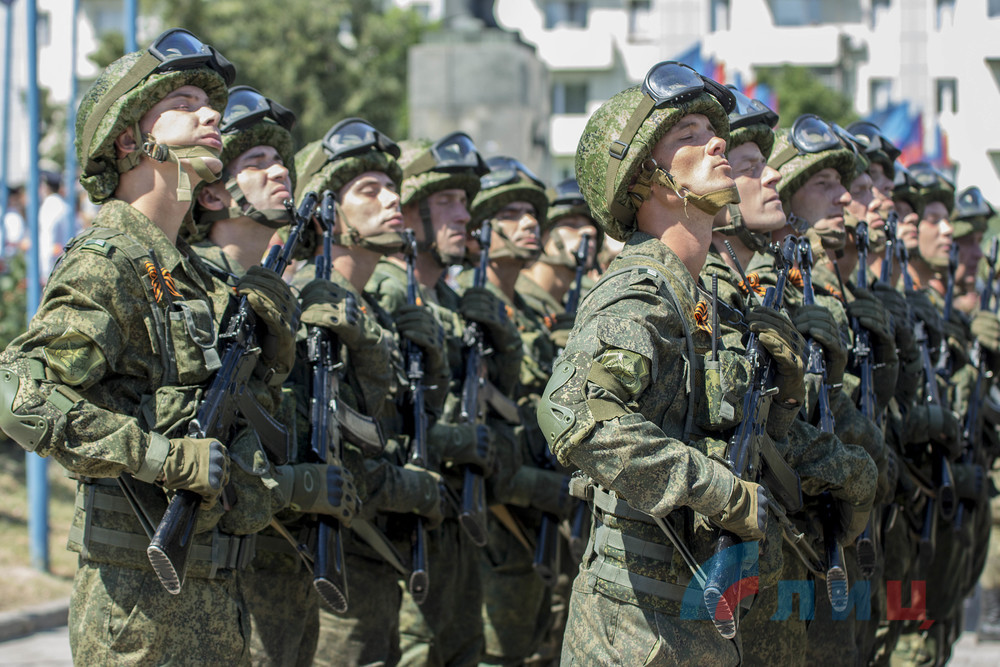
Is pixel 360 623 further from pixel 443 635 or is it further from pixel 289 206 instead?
pixel 289 206

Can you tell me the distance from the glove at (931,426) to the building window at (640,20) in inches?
1398

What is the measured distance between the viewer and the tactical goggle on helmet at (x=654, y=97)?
162 inches

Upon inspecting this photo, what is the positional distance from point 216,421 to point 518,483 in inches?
126

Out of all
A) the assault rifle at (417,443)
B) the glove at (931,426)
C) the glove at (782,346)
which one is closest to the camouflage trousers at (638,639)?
the glove at (782,346)

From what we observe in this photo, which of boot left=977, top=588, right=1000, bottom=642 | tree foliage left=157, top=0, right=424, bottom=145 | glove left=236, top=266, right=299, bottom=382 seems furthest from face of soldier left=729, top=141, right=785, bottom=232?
tree foliage left=157, top=0, right=424, bottom=145

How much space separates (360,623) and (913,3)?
36.5 meters

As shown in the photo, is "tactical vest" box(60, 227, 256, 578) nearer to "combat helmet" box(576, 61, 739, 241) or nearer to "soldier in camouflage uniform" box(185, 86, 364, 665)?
"soldier in camouflage uniform" box(185, 86, 364, 665)

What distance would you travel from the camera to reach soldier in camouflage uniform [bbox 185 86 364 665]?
16.4ft

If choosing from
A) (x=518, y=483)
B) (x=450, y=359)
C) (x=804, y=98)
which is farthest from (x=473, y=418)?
(x=804, y=98)

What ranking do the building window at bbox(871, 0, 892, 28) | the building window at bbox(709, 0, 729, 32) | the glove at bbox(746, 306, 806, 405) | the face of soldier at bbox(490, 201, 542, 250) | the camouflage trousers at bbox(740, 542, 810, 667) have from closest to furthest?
the glove at bbox(746, 306, 806, 405) < the camouflage trousers at bbox(740, 542, 810, 667) < the face of soldier at bbox(490, 201, 542, 250) < the building window at bbox(871, 0, 892, 28) < the building window at bbox(709, 0, 729, 32)

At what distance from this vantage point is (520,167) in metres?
8.33

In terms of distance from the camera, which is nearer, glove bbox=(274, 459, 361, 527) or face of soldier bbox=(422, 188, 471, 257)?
glove bbox=(274, 459, 361, 527)

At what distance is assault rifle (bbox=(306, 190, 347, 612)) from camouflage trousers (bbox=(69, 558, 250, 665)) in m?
0.82

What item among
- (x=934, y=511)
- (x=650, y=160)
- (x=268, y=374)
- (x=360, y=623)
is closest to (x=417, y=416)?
(x=360, y=623)
